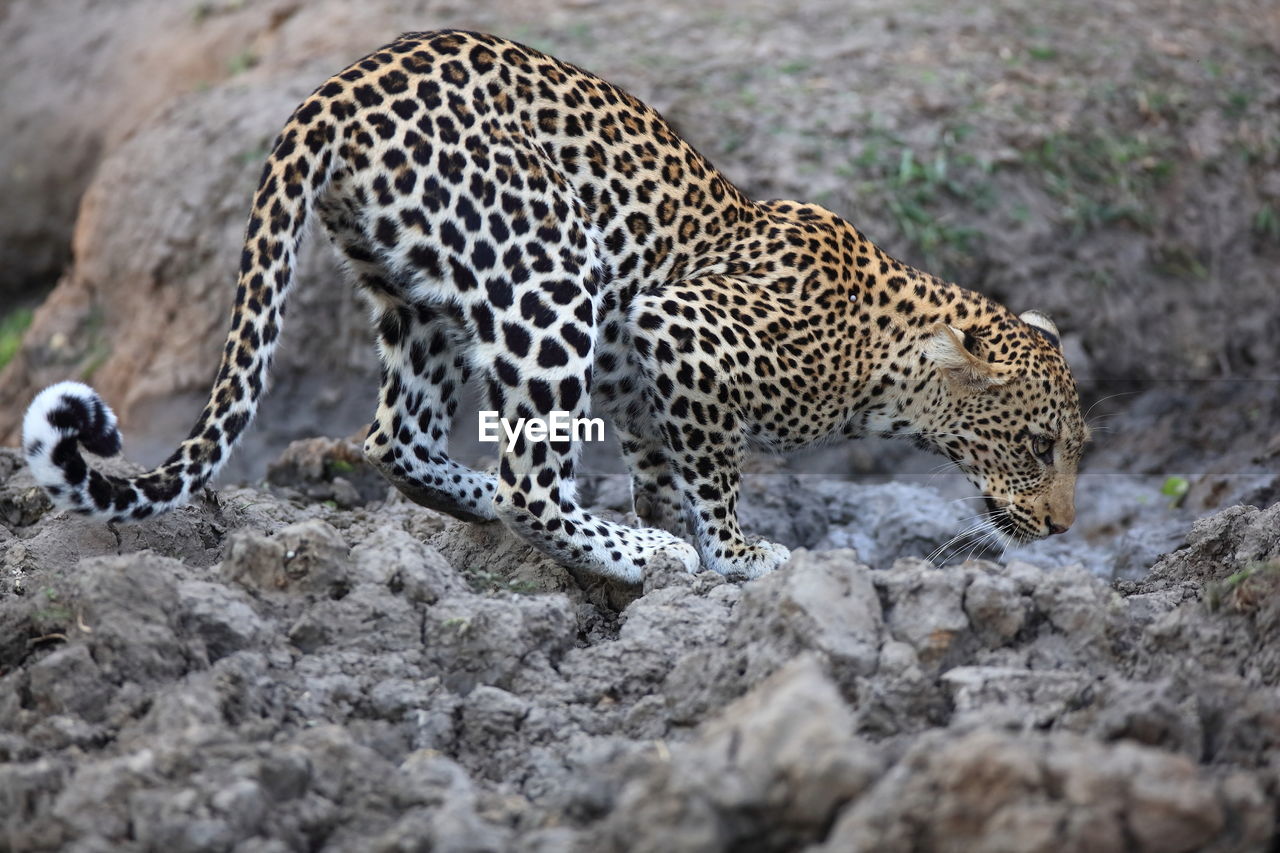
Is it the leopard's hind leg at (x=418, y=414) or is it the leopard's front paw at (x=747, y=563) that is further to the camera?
the leopard's front paw at (x=747, y=563)

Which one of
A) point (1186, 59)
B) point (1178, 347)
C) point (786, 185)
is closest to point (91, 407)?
point (786, 185)

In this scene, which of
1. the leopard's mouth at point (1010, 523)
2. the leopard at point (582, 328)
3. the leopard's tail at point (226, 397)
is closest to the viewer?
the leopard's tail at point (226, 397)

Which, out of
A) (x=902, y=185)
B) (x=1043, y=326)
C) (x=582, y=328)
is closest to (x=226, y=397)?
(x=582, y=328)

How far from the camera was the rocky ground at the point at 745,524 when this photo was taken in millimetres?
3686

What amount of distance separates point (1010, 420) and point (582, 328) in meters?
2.29

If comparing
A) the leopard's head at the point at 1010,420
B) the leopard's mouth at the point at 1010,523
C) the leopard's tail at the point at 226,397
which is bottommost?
the leopard's mouth at the point at 1010,523

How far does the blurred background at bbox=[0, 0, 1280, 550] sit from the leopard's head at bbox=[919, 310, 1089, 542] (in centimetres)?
220

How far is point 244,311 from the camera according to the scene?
5719 mm

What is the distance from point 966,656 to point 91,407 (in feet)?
10.2

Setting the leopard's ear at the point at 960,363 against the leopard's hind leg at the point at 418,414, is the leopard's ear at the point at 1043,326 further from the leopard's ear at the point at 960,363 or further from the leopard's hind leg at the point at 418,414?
the leopard's hind leg at the point at 418,414

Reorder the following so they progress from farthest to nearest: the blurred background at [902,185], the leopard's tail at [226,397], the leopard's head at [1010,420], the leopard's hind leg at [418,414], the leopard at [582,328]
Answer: the blurred background at [902,185] < the leopard's head at [1010,420] < the leopard's hind leg at [418,414] < the leopard at [582,328] < the leopard's tail at [226,397]

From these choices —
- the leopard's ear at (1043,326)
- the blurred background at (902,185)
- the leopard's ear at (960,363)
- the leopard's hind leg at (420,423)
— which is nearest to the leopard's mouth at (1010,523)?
the leopard's ear at (960,363)

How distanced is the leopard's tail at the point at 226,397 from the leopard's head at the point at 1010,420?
2976 mm

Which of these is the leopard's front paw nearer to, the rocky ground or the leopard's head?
the rocky ground
